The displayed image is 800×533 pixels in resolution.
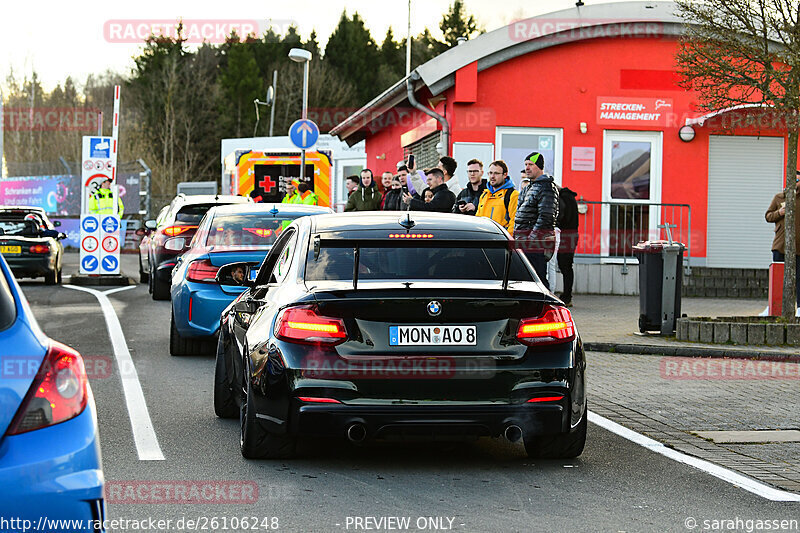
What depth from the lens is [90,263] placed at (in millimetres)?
24703

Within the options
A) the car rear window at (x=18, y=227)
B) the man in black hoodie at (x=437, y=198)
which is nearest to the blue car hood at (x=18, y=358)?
the man in black hoodie at (x=437, y=198)

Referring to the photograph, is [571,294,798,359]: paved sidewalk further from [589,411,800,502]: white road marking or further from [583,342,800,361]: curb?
[589,411,800,502]: white road marking

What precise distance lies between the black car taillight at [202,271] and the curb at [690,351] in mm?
4117

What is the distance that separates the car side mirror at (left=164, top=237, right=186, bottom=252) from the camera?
1927cm

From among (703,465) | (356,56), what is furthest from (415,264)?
(356,56)

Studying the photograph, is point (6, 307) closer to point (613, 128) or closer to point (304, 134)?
point (613, 128)

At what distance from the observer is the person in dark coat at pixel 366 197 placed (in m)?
20.3

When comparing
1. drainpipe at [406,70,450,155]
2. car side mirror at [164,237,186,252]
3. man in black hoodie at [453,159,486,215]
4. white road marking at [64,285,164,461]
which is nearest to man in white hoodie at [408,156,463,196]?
man in black hoodie at [453,159,486,215]

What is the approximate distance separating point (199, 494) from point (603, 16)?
63.2 feet

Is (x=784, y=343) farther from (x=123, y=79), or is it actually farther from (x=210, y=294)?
(x=123, y=79)

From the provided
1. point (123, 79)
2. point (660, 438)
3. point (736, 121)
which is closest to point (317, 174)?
point (736, 121)

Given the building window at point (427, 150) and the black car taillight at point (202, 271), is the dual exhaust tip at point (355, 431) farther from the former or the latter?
the building window at point (427, 150)

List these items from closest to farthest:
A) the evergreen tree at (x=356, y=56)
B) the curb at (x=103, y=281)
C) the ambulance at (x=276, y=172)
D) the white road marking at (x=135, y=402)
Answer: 1. the white road marking at (x=135, y=402)
2. the curb at (x=103, y=281)
3. the ambulance at (x=276, y=172)
4. the evergreen tree at (x=356, y=56)

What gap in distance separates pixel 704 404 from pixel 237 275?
12.4ft
